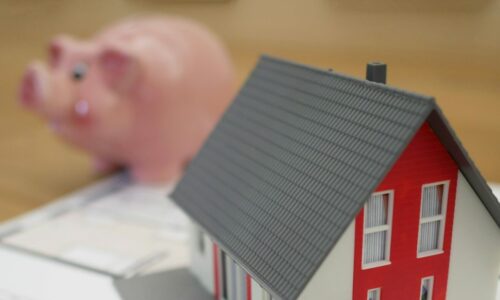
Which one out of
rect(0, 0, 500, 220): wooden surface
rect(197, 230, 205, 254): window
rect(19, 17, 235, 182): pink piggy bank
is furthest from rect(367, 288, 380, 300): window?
rect(19, 17, 235, 182): pink piggy bank

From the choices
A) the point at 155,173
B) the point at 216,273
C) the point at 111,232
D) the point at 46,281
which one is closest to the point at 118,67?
→ the point at 155,173

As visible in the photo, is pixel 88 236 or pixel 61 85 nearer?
pixel 88 236

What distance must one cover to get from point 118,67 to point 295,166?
1400 mm

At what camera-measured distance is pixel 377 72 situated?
147 centimetres

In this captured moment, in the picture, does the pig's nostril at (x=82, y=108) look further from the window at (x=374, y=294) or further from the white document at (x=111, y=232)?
the window at (x=374, y=294)

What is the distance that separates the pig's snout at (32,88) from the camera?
2625 mm

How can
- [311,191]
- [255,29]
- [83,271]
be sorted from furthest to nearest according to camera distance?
[255,29] < [83,271] < [311,191]

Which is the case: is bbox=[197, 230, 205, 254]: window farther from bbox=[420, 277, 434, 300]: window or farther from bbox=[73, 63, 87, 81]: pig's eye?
bbox=[73, 63, 87, 81]: pig's eye

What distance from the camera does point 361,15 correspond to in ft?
5.79

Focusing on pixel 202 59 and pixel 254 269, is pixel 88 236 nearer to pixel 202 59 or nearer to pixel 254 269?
pixel 202 59

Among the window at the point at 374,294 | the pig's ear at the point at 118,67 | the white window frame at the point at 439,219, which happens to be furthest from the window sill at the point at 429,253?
the pig's ear at the point at 118,67

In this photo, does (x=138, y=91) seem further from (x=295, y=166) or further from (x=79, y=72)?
(x=295, y=166)

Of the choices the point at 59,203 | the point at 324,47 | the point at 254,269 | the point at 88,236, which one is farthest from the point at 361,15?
the point at 59,203

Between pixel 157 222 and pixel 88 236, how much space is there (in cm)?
29
